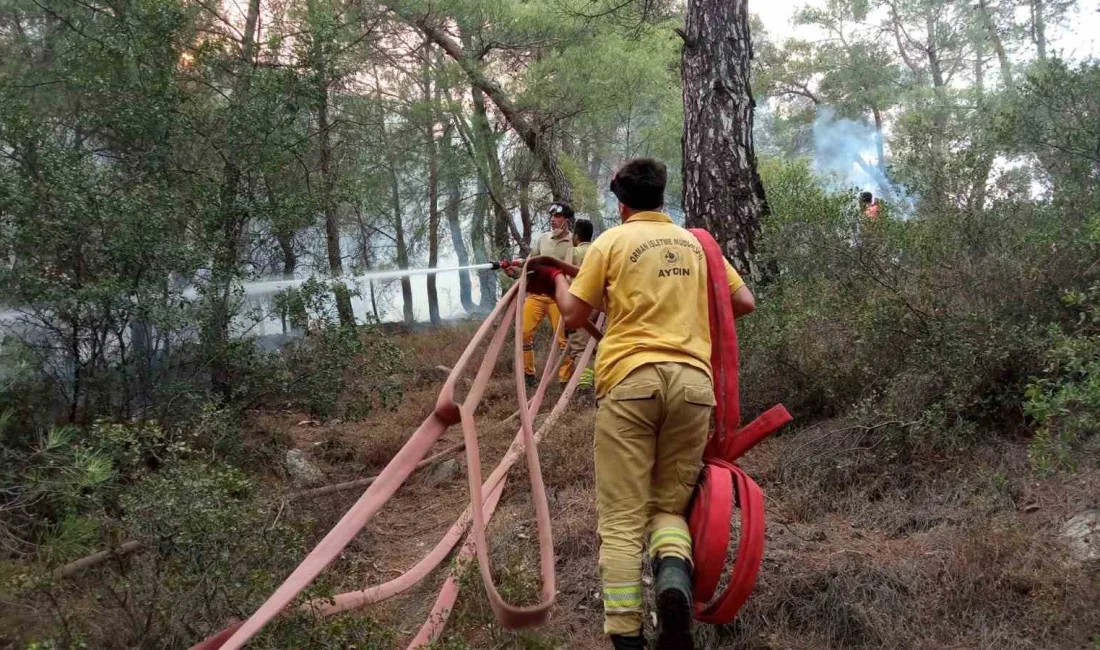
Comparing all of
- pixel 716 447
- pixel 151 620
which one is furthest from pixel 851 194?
pixel 151 620

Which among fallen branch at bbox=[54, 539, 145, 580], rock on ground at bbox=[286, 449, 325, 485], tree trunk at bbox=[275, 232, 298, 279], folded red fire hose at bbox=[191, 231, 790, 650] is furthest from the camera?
tree trunk at bbox=[275, 232, 298, 279]

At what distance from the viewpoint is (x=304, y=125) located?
7633mm

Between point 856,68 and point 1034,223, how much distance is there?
2584 cm

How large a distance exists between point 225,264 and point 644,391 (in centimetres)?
431

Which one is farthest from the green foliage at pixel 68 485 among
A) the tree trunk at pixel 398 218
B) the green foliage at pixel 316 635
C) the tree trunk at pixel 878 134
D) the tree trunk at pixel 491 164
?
the tree trunk at pixel 878 134

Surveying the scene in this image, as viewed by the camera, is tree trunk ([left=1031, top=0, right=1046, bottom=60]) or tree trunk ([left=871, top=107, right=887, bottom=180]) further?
tree trunk ([left=871, top=107, right=887, bottom=180])

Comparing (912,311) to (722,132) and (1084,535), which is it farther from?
(722,132)

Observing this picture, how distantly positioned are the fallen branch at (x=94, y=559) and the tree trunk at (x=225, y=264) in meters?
2.10

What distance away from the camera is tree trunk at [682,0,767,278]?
713 cm

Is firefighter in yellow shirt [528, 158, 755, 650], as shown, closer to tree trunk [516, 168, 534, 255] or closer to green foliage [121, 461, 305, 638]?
green foliage [121, 461, 305, 638]

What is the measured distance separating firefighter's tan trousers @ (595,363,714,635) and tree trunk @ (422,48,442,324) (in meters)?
12.0

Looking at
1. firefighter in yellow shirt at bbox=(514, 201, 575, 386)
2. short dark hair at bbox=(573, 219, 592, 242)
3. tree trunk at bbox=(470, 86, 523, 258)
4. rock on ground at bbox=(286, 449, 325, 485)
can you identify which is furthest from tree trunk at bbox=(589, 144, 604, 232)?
rock on ground at bbox=(286, 449, 325, 485)

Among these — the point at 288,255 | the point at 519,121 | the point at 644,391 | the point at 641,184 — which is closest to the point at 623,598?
the point at 644,391

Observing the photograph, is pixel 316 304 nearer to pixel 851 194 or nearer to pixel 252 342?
pixel 252 342
